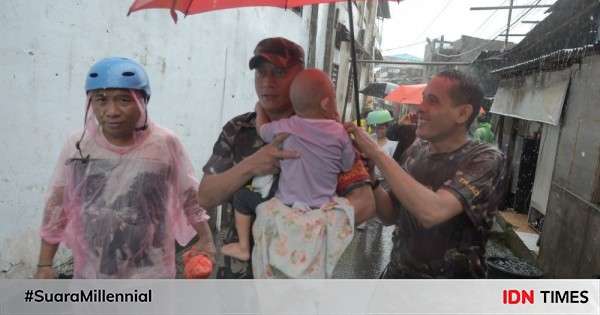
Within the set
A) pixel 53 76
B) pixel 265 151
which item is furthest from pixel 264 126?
pixel 53 76

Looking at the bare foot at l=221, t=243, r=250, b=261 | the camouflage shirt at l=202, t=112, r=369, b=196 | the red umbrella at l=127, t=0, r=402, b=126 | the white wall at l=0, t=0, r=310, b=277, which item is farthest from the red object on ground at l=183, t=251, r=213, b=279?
the white wall at l=0, t=0, r=310, b=277

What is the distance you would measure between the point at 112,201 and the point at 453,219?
1.23 m

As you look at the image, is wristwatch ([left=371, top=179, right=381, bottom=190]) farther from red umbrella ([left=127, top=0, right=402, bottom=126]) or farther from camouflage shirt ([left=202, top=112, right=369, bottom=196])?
camouflage shirt ([left=202, top=112, right=369, bottom=196])

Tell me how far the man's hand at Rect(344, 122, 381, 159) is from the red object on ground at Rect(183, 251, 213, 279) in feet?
2.43

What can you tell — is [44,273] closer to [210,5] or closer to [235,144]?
[235,144]

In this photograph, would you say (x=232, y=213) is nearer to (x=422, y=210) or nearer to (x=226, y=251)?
(x=226, y=251)

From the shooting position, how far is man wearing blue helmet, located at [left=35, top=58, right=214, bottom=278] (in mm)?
1477

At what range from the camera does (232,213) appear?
4.84 ft

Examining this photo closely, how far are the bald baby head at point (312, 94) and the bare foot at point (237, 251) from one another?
0.50 meters

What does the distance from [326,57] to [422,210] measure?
527 centimetres

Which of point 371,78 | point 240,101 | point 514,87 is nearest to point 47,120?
point 240,101

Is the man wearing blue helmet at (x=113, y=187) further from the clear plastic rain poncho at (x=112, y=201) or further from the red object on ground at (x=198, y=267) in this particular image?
the red object on ground at (x=198, y=267)

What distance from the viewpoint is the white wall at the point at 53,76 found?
220 centimetres

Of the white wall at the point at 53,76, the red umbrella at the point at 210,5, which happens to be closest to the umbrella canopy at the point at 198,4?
the red umbrella at the point at 210,5
